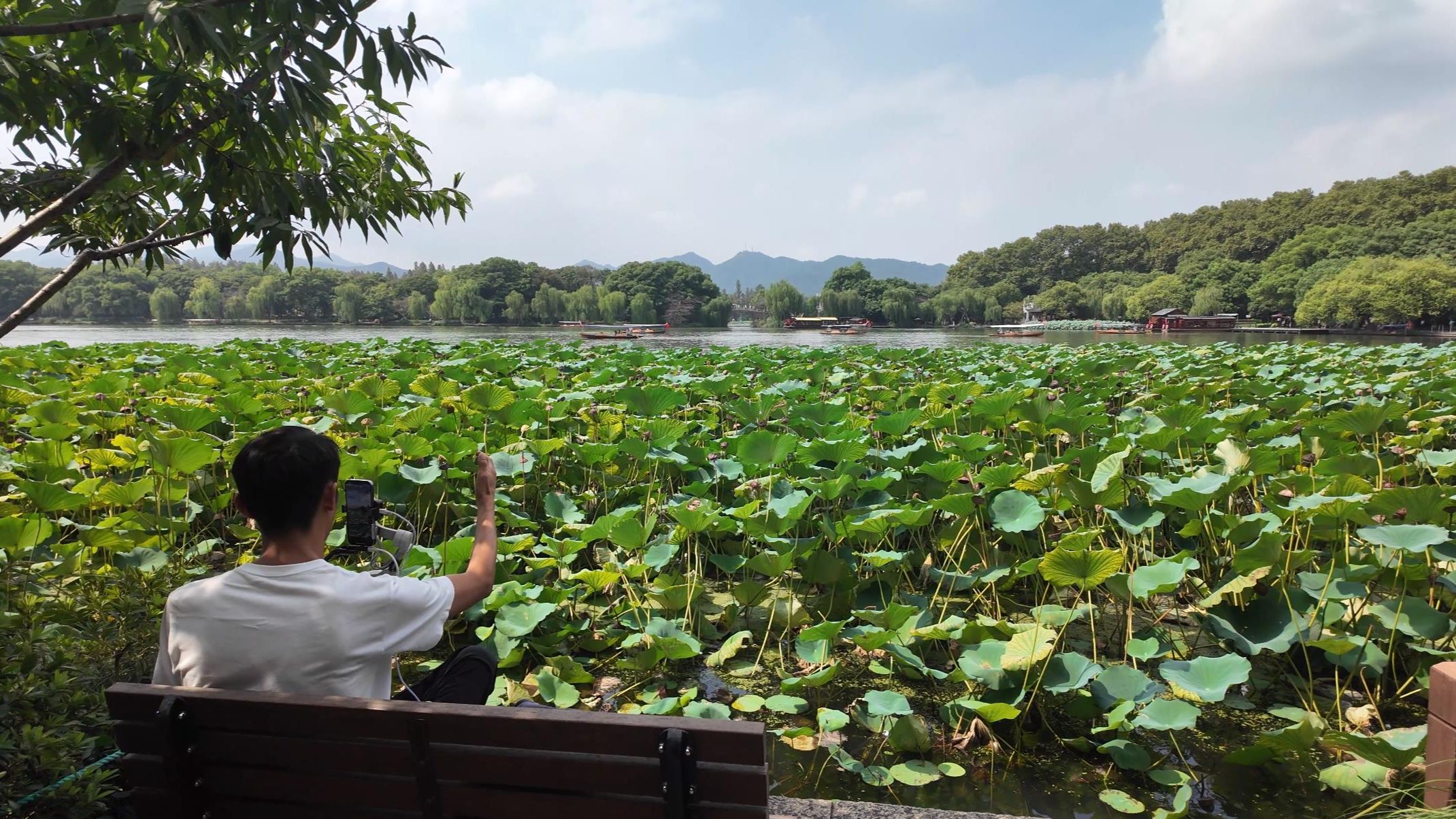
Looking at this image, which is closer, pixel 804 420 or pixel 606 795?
pixel 606 795

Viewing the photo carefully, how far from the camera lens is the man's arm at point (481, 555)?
5.14 feet

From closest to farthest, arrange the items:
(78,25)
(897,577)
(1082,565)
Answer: (78,25) < (1082,565) < (897,577)

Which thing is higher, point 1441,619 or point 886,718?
point 1441,619

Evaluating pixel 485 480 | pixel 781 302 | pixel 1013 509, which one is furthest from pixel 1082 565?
pixel 781 302

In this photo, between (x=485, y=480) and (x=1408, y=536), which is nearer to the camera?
(x=485, y=480)

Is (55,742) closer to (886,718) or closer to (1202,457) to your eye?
(886,718)

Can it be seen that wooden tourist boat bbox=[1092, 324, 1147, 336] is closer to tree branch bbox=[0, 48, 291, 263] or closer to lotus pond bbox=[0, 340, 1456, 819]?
lotus pond bbox=[0, 340, 1456, 819]

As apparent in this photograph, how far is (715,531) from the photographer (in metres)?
3.60

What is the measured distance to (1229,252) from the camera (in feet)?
207

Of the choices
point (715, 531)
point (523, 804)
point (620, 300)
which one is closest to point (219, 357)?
point (715, 531)

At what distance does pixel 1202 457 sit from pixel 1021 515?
2.29 metres

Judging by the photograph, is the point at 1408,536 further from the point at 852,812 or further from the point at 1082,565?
the point at 852,812

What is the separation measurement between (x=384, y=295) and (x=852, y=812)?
7211 cm

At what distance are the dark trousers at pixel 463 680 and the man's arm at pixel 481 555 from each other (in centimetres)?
23
